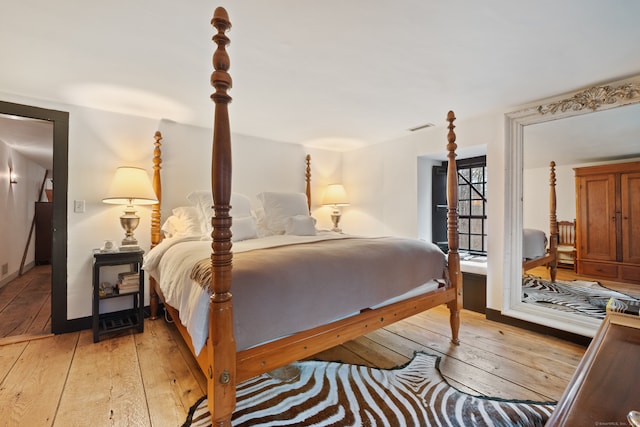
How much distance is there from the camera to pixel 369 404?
164cm

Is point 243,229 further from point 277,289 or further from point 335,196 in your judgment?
point 335,196

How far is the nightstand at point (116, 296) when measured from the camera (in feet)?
8.04

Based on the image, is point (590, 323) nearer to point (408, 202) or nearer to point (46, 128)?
point (408, 202)

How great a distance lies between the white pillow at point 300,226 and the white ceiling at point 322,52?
111cm

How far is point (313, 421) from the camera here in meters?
1.52

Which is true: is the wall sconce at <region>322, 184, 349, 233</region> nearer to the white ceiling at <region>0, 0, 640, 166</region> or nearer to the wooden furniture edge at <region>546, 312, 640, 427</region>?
the white ceiling at <region>0, 0, 640, 166</region>

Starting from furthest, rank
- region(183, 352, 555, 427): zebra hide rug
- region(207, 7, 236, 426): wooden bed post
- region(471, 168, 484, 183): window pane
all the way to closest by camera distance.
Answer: region(471, 168, 484, 183): window pane, region(183, 352, 555, 427): zebra hide rug, region(207, 7, 236, 426): wooden bed post

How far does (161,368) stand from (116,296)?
979 millimetres

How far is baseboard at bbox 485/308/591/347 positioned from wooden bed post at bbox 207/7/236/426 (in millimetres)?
2671

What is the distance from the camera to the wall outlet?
2686 mm

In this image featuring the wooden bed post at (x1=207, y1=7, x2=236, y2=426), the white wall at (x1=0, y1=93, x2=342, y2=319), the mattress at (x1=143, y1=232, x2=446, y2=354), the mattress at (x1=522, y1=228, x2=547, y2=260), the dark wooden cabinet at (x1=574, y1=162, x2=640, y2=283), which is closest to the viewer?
the wooden bed post at (x1=207, y1=7, x2=236, y2=426)

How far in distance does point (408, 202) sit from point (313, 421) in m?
2.83

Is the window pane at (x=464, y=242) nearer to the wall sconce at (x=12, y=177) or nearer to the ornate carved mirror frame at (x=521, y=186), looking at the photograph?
the ornate carved mirror frame at (x=521, y=186)

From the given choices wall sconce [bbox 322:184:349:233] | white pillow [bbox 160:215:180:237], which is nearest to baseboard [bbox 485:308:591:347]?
wall sconce [bbox 322:184:349:233]
